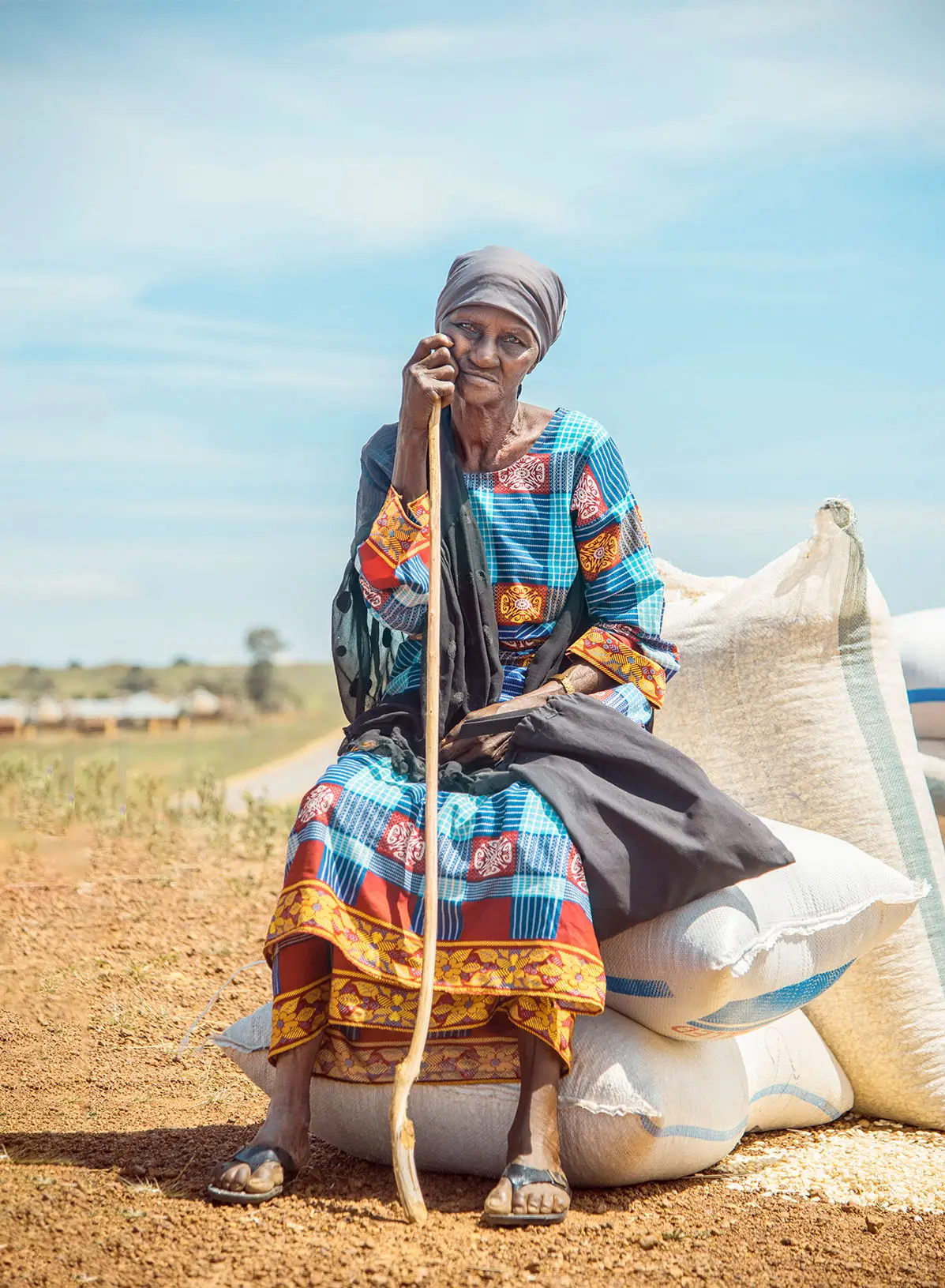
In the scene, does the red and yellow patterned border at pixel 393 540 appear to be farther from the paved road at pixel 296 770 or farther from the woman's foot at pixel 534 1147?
the paved road at pixel 296 770

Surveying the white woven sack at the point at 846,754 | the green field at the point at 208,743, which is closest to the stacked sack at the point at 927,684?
the white woven sack at the point at 846,754

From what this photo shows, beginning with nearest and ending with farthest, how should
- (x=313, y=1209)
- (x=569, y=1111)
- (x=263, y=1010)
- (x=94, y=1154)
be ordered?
(x=313, y=1209), (x=569, y=1111), (x=94, y=1154), (x=263, y=1010)

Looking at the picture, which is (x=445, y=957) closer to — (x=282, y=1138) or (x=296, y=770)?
(x=282, y=1138)

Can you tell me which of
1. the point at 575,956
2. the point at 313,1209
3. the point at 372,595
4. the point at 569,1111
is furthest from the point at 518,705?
the point at 313,1209

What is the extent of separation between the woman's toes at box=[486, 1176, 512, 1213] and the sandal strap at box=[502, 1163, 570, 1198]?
0.01 m

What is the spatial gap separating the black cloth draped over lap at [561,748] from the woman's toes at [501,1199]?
58 centimetres

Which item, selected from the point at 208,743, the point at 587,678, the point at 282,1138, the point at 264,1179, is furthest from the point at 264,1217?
the point at 208,743

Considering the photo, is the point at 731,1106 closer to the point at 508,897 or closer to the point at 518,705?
the point at 508,897

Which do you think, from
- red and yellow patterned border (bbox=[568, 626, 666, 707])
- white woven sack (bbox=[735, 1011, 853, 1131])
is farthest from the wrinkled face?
white woven sack (bbox=[735, 1011, 853, 1131])

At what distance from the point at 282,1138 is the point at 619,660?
141 centimetres

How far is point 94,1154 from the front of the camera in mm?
3141

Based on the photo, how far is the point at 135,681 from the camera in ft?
67.0

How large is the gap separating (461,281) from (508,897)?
1.59 meters

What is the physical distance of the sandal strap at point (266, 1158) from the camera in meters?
2.75
